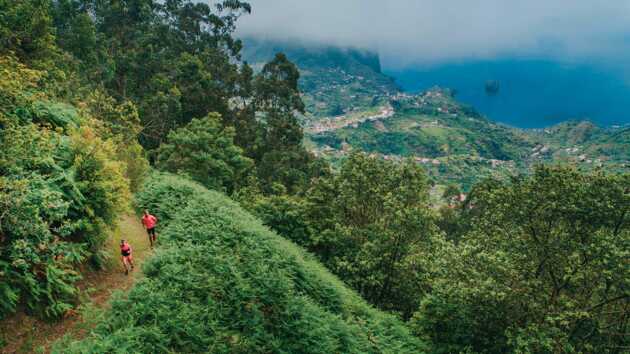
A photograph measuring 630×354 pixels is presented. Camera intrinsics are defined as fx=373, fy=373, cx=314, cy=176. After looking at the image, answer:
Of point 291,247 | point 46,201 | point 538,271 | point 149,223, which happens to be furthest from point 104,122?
point 538,271

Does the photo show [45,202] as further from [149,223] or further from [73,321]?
[149,223]

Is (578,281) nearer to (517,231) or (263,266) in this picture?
(517,231)

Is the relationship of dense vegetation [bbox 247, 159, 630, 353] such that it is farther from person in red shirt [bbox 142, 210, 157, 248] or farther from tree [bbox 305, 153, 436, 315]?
person in red shirt [bbox 142, 210, 157, 248]

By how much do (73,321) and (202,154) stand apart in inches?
716

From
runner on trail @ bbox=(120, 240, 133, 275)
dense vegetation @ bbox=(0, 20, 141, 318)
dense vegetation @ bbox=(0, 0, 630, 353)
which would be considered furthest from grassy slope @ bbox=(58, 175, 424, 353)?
dense vegetation @ bbox=(0, 20, 141, 318)

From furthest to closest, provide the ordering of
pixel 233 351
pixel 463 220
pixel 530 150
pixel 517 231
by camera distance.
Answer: pixel 530 150 < pixel 463 220 < pixel 517 231 < pixel 233 351

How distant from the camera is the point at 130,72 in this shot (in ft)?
140

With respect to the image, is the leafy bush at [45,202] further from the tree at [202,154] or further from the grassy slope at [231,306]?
the tree at [202,154]

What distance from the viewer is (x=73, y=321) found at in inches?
378

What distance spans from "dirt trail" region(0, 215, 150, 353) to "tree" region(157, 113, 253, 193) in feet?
40.7

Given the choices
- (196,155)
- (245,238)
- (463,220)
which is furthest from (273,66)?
(245,238)

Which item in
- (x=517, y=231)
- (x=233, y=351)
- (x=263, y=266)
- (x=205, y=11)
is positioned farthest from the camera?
(x=205, y=11)

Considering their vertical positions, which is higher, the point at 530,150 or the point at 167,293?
the point at 530,150

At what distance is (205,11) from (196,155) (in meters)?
37.1
